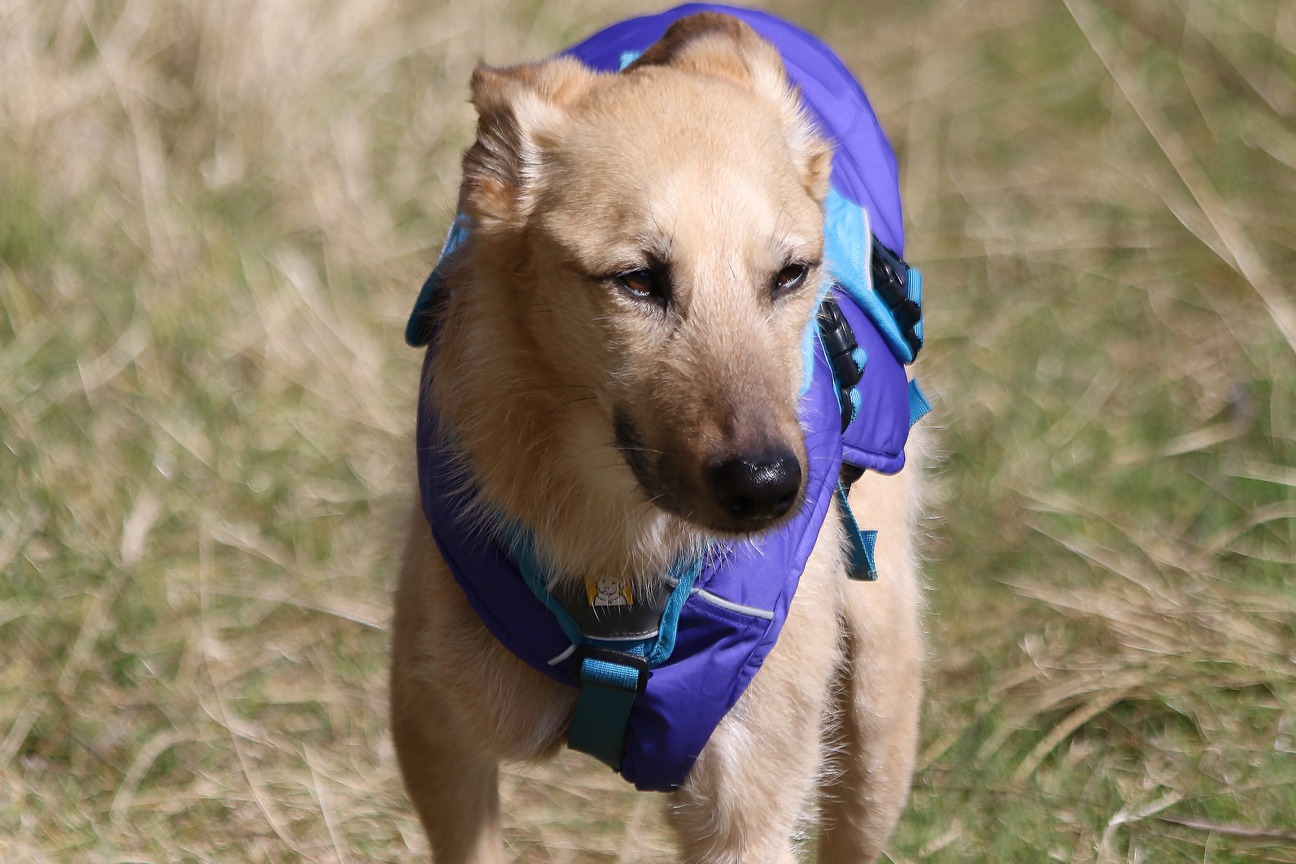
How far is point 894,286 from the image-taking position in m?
2.90

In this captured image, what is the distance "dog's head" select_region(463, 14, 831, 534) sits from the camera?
6.70 ft

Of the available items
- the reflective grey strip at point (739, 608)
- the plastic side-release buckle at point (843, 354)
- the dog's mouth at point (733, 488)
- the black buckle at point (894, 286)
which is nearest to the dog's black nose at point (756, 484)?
the dog's mouth at point (733, 488)

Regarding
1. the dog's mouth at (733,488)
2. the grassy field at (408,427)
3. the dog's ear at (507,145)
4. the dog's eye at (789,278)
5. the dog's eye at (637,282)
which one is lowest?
the grassy field at (408,427)

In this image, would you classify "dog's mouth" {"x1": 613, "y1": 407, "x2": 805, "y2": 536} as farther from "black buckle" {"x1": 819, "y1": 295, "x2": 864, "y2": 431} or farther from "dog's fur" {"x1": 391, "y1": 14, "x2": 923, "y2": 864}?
"black buckle" {"x1": 819, "y1": 295, "x2": 864, "y2": 431}

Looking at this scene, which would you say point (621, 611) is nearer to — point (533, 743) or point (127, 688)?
point (533, 743)

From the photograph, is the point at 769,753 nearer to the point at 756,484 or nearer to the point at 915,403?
the point at 756,484

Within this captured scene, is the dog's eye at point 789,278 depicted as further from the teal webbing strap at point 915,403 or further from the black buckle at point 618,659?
the teal webbing strap at point 915,403

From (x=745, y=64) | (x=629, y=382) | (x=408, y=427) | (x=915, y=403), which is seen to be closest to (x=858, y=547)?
(x=915, y=403)

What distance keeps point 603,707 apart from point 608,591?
219 mm

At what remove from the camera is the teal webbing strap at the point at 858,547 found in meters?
2.68

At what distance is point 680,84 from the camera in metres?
2.33

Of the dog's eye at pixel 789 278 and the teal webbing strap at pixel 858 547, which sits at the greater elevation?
the dog's eye at pixel 789 278

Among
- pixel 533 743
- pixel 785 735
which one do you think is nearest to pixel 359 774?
pixel 533 743

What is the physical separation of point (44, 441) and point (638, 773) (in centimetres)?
289
